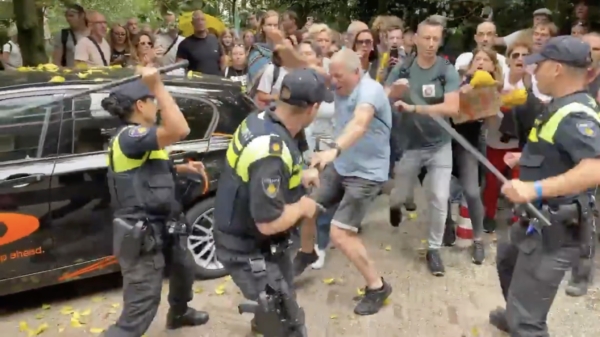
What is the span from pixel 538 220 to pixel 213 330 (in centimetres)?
231

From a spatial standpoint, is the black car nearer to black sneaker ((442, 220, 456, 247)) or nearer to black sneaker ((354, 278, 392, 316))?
black sneaker ((354, 278, 392, 316))

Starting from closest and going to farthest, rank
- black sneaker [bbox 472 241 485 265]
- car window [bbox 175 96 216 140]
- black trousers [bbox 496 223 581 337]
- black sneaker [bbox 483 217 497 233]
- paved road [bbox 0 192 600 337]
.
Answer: black trousers [bbox 496 223 581 337]
paved road [bbox 0 192 600 337]
car window [bbox 175 96 216 140]
black sneaker [bbox 472 241 485 265]
black sneaker [bbox 483 217 497 233]

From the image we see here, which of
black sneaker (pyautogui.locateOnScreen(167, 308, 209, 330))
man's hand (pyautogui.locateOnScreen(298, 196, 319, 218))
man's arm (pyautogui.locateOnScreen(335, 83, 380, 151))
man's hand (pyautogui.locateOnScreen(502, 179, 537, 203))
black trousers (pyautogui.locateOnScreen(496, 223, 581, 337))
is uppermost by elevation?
man's arm (pyautogui.locateOnScreen(335, 83, 380, 151))

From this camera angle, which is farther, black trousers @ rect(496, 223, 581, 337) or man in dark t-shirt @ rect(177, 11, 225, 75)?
man in dark t-shirt @ rect(177, 11, 225, 75)

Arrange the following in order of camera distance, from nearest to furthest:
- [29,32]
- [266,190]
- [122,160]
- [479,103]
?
[266,190]
[122,160]
[479,103]
[29,32]

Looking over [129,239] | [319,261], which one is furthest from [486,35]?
[129,239]

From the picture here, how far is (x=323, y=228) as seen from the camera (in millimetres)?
5359

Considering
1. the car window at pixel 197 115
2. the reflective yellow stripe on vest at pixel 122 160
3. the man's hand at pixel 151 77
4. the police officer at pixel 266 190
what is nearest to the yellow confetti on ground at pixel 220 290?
the car window at pixel 197 115

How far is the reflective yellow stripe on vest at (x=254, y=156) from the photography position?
3104mm

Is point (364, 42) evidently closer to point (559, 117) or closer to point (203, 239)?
point (203, 239)

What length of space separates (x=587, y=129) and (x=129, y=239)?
2494 millimetres

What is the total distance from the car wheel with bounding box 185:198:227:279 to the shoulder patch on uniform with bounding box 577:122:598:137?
112 inches

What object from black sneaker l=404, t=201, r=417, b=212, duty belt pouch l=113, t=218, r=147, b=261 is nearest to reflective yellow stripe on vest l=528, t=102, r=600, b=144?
duty belt pouch l=113, t=218, r=147, b=261

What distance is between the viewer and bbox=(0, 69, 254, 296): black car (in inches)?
168
